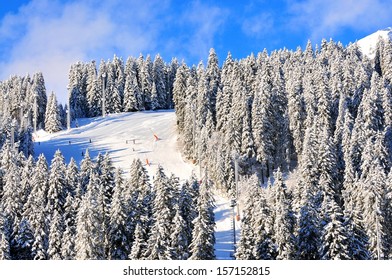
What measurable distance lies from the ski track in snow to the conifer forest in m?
2.95

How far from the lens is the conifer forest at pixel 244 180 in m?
46.5

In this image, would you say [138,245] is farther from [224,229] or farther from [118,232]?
[224,229]

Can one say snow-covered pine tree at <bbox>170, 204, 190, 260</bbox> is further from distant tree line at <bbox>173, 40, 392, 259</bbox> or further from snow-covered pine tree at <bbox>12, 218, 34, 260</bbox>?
snow-covered pine tree at <bbox>12, 218, 34, 260</bbox>

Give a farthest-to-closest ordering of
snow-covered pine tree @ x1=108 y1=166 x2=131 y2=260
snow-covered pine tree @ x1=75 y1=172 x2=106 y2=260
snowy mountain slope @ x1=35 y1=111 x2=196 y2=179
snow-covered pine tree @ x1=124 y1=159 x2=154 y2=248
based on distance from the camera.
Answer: snowy mountain slope @ x1=35 y1=111 x2=196 y2=179 → snow-covered pine tree @ x1=124 y1=159 x2=154 y2=248 → snow-covered pine tree @ x1=108 y1=166 x2=131 y2=260 → snow-covered pine tree @ x1=75 y1=172 x2=106 y2=260

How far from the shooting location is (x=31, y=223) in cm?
5372

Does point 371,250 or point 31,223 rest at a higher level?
point 31,223

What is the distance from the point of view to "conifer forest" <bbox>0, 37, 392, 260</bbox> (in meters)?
46.5

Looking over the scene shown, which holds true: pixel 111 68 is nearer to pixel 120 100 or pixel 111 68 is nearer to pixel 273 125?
pixel 120 100

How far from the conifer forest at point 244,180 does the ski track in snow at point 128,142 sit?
2.95 meters

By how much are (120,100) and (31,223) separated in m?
78.8

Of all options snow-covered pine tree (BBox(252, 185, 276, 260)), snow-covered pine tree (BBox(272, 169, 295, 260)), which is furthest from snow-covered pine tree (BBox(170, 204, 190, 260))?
snow-covered pine tree (BBox(272, 169, 295, 260))

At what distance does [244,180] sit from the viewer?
7619 centimetres

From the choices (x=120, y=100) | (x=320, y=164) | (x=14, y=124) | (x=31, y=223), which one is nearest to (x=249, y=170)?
(x=320, y=164)

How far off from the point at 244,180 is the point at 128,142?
3374 centimetres
